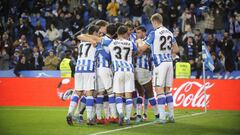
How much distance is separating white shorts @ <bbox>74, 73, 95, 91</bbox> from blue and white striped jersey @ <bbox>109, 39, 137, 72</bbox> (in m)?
0.63

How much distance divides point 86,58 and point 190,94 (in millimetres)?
6270

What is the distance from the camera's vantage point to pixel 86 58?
13227 mm

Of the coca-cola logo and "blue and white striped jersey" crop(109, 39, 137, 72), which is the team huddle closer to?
"blue and white striped jersey" crop(109, 39, 137, 72)

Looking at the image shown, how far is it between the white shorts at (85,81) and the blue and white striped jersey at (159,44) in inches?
60.8

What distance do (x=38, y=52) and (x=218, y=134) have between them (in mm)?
14897

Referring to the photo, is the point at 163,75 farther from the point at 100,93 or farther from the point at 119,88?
the point at 100,93

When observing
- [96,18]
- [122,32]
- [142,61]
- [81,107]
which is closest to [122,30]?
[122,32]

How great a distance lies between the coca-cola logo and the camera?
18391 mm

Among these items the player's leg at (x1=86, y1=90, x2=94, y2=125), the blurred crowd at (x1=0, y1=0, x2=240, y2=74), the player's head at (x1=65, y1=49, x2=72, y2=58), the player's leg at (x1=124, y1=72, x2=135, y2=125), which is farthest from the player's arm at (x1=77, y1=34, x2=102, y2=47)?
the player's head at (x1=65, y1=49, x2=72, y2=58)

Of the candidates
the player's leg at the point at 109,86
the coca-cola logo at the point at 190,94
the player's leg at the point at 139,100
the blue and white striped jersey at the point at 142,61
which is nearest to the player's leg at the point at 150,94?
the player's leg at the point at 139,100

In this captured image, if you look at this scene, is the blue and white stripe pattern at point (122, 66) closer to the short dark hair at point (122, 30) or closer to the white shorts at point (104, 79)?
the white shorts at point (104, 79)

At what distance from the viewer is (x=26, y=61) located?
80.3ft

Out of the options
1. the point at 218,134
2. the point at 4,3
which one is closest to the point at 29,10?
the point at 4,3

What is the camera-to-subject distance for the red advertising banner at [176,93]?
18.2 metres
